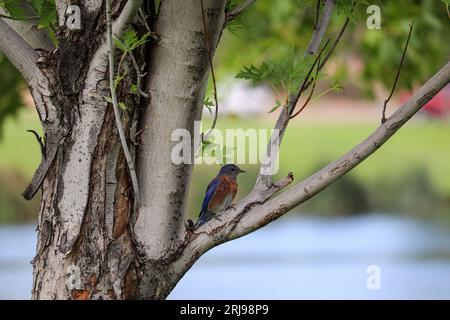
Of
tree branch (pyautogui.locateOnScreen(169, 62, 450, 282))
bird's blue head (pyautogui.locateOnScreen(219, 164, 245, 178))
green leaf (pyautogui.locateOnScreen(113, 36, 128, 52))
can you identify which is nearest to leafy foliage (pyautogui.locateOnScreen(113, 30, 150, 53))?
green leaf (pyautogui.locateOnScreen(113, 36, 128, 52))

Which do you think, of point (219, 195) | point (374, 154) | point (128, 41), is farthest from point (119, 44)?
point (374, 154)

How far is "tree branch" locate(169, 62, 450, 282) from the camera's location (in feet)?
11.3

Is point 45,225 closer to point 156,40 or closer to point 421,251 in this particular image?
point 156,40

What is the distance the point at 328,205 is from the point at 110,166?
42.3 ft

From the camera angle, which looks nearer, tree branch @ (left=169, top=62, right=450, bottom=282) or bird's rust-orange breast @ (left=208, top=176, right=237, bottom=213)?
tree branch @ (left=169, top=62, right=450, bottom=282)

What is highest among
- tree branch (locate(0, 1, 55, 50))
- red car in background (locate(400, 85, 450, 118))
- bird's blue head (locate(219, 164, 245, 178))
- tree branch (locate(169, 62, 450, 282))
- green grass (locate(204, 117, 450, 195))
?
red car in background (locate(400, 85, 450, 118))

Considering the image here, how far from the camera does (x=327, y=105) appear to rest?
3119 cm

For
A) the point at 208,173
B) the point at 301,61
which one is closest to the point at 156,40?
the point at 301,61

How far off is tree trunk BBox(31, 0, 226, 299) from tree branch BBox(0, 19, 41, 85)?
52mm

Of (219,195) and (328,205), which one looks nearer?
→ (219,195)

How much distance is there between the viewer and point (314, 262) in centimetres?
1260

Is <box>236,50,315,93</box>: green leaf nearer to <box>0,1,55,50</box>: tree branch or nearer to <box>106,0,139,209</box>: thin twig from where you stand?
<box>106,0,139,209</box>: thin twig

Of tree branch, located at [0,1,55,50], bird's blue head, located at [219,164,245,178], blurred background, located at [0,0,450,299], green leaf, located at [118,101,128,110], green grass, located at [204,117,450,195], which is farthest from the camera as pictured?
green grass, located at [204,117,450,195]

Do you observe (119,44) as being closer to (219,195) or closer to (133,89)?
(133,89)
